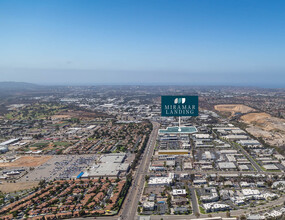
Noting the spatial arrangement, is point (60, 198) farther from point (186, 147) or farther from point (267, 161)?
point (267, 161)

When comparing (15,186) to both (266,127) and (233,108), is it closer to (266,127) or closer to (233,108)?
(266,127)

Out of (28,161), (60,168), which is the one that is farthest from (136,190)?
(28,161)

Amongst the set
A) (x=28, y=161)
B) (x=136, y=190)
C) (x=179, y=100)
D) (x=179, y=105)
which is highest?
(x=179, y=100)

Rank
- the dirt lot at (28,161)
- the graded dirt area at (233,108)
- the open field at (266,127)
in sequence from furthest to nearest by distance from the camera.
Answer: the graded dirt area at (233,108), the open field at (266,127), the dirt lot at (28,161)

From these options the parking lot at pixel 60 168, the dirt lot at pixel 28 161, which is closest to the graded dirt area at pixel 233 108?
the parking lot at pixel 60 168

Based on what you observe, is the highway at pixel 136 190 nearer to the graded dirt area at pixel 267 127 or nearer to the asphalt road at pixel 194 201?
the asphalt road at pixel 194 201

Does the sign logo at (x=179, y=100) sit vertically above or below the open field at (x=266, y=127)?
above

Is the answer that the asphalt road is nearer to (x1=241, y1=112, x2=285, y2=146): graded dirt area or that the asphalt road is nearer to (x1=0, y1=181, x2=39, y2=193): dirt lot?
(x1=0, y1=181, x2=39, y2=193): dirt lot

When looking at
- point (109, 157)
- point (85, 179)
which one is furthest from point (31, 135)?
point (85, 179)
